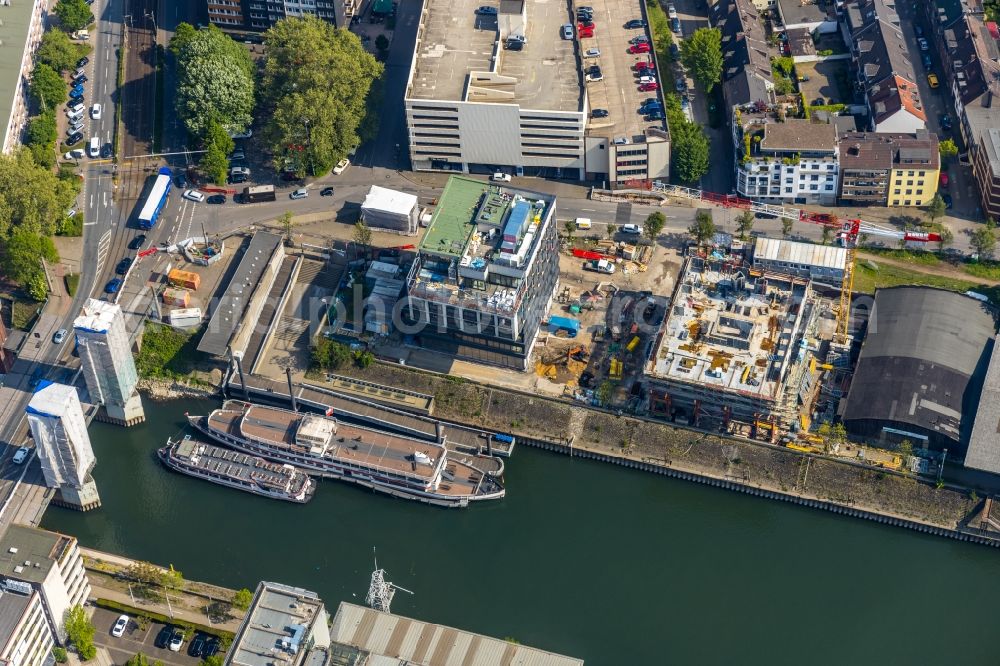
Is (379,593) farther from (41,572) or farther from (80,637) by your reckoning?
(41,572)

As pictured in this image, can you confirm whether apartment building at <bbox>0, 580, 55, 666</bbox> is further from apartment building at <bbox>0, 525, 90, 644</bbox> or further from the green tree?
the green tree

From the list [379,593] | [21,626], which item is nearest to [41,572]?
[21,626]

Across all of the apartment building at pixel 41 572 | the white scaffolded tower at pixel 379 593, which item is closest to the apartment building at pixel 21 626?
the apartment building at pixel 41 572

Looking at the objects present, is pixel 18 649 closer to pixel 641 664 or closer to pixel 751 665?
pixel 641 664

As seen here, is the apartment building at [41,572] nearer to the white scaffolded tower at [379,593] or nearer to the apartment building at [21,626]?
the apartment building at [21,626]

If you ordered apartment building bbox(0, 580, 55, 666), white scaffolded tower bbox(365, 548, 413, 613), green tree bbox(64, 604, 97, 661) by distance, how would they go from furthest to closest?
1. green tree bbox(64, 604, 97, 661)
2. white scaffolded tower bbox(365, 548, 413, 613)
3. apartment building bbox(0, 580, 55, 666)

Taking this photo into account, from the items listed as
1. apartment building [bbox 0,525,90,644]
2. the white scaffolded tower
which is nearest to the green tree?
apartment building [bbox 0,525,90,644]

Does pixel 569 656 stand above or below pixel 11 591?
above

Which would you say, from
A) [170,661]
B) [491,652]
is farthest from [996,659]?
[170,661]
